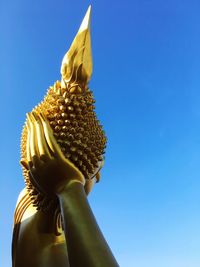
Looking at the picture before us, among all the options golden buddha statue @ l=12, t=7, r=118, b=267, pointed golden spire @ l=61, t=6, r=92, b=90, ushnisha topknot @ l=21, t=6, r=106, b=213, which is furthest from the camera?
pointed golden spire @ l=61, t=6, r=92, b=90

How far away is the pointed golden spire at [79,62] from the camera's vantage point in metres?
3.49

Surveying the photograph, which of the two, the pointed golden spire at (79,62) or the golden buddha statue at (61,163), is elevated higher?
the pointed golden spire at (79,62)

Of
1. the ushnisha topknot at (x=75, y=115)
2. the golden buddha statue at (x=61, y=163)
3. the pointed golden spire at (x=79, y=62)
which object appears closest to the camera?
the golden buddha statue at (x=61, y=163)

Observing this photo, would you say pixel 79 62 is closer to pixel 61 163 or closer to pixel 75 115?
pixel 75 115

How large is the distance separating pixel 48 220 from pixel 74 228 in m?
0.76

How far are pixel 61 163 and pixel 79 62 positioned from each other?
3.03 ft

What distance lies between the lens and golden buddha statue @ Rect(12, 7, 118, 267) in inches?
121

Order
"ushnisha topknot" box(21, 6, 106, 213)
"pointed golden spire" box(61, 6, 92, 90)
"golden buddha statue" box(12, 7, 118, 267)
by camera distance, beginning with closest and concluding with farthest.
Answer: "golden buddha statue" box(12, 7, 118, 267)
"ushnisha topknot" box(21, 6, 106, 213)
"pointed golden spire" box(61, 6, 92, 90)

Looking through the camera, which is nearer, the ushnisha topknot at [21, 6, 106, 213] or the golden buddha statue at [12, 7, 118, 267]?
the golden buddha statue at [12, 7, 118, 267]

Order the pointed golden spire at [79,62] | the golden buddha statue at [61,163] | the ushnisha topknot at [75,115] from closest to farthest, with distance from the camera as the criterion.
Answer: the golden buddha statue at [61,163]
the ushnisha topknot at [75,115]
the pointed golden spire at [79,62]

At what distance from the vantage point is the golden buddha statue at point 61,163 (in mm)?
3068

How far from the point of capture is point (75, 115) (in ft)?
10.9

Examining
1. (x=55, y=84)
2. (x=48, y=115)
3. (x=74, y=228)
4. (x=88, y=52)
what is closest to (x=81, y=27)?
(x=88, y=52)

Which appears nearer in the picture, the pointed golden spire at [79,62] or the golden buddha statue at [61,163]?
the golden buddha statue at [61,163]
